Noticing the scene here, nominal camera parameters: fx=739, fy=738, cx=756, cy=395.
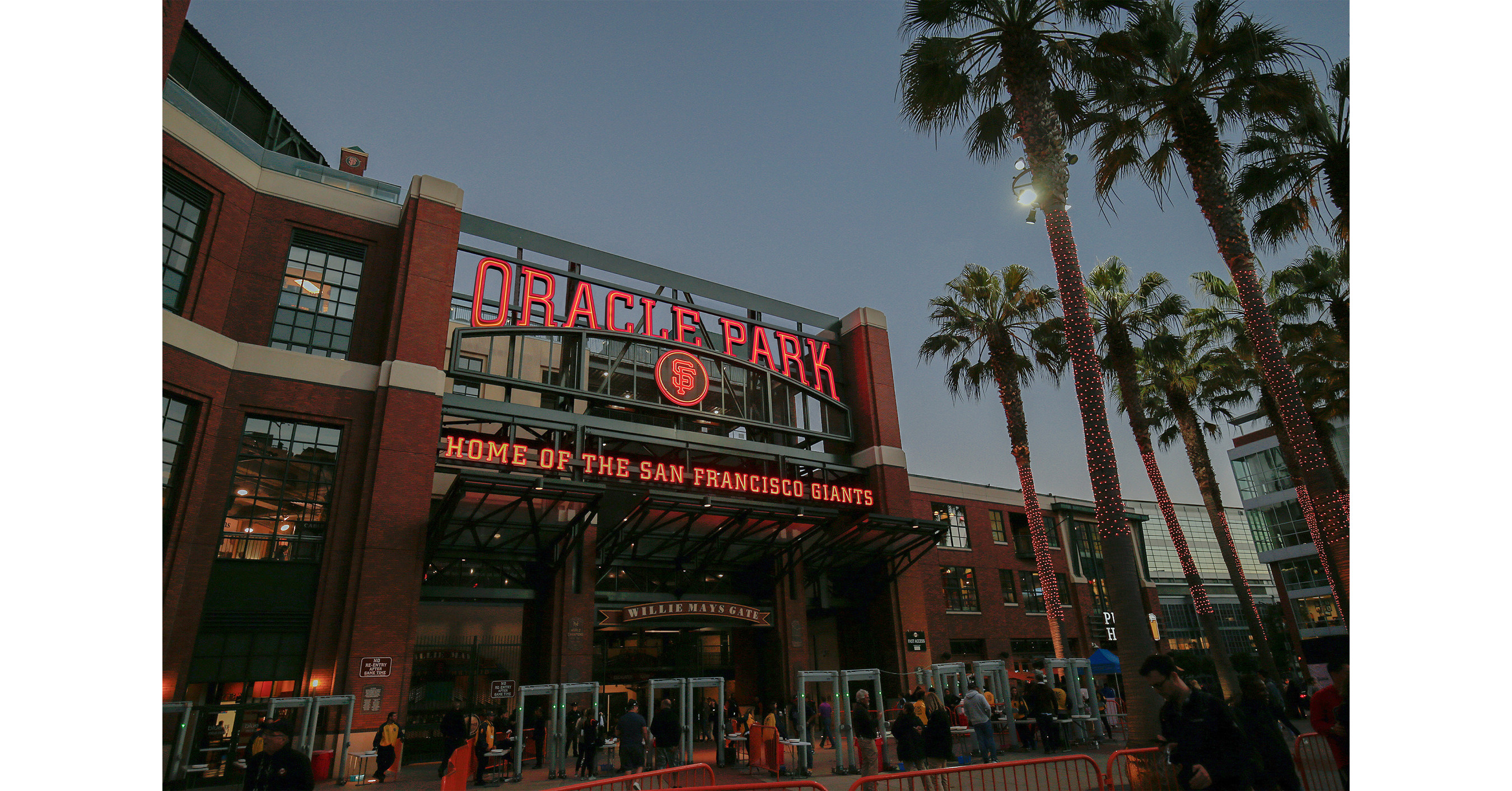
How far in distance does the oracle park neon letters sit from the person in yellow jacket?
12674 mm

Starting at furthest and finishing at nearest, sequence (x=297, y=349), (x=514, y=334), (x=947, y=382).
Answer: (x=947, y=382), (x=514, y=334), (x=297, y=349)

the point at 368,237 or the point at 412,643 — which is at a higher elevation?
the point at 368,237

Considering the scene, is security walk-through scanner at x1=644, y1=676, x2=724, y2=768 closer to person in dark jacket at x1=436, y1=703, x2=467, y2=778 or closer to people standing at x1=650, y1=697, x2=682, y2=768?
people standing at x1=650, y1=697, x2=682, y2=768

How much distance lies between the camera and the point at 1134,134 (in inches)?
744

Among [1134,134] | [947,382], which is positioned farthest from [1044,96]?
[947,382]

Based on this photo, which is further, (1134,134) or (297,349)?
(297,349)

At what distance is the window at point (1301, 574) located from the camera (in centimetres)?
5759

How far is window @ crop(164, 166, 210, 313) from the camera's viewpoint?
20.4 meters

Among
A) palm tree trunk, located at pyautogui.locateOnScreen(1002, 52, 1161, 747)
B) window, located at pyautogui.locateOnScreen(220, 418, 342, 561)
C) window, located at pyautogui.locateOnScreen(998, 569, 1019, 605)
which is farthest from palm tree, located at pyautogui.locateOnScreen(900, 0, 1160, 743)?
window, located at pyautogui.locateOnScreen(998, 569, 1019, 605)

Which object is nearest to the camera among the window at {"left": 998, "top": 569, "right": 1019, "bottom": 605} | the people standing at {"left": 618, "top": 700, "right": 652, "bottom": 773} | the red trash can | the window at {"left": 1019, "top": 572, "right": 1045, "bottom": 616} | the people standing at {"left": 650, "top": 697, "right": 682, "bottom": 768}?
the people standing at {"left": 618, "top": 700, "right": 652, "bottom": 773}

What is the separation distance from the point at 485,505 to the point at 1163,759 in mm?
19190

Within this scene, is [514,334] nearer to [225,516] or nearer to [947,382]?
[225,516]

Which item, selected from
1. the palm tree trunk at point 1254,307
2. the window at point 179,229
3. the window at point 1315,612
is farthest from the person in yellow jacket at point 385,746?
the window at point 1315,612

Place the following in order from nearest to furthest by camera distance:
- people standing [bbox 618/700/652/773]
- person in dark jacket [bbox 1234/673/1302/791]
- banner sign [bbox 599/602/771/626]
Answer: person in dark jacket [bbox 1234/673/1302/791] < people standing [bbox 618/700/652/773] < banner sign [bbox 599/602/771/626]
